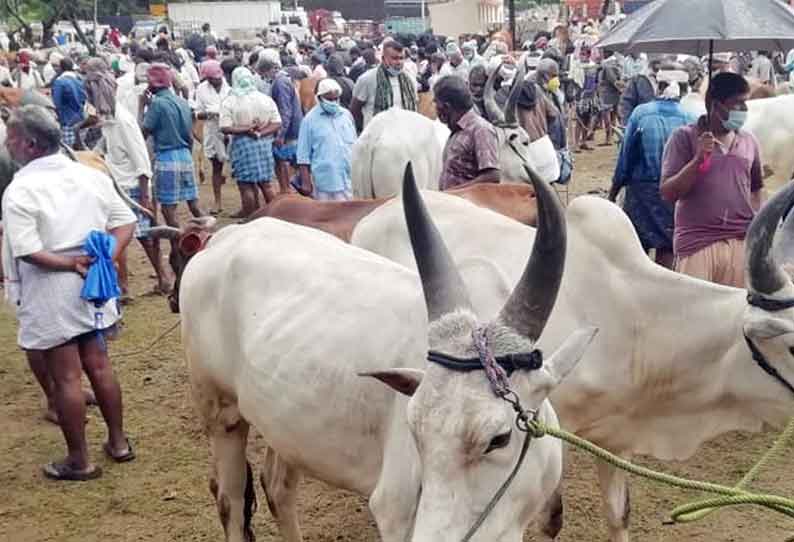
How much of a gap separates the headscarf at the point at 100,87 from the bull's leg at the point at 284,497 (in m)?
5.23

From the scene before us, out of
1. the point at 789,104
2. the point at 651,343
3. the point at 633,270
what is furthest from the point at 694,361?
the point at 789,104

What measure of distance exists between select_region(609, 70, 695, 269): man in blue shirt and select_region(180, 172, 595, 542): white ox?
261 centimetres

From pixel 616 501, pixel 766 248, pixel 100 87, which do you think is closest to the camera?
pixel 766 248

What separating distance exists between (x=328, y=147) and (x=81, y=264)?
387cm

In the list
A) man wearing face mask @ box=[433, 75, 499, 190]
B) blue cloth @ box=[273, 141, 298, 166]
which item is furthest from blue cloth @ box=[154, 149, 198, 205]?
man wearing face mask @ box=[433, 75, 499, 190]

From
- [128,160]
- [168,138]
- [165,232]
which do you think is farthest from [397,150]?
[165,232]

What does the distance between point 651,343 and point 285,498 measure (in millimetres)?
1698

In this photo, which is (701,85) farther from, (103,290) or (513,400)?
(513,400)

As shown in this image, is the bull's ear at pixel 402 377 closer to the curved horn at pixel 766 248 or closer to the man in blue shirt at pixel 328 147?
the curved horn at pixel 766 248

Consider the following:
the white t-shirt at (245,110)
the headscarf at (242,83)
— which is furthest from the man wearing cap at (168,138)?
the headscarf at (242,83)

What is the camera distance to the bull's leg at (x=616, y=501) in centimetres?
402

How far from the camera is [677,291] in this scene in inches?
140

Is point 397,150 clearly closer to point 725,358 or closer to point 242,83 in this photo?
point 242,83

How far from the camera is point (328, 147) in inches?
326
